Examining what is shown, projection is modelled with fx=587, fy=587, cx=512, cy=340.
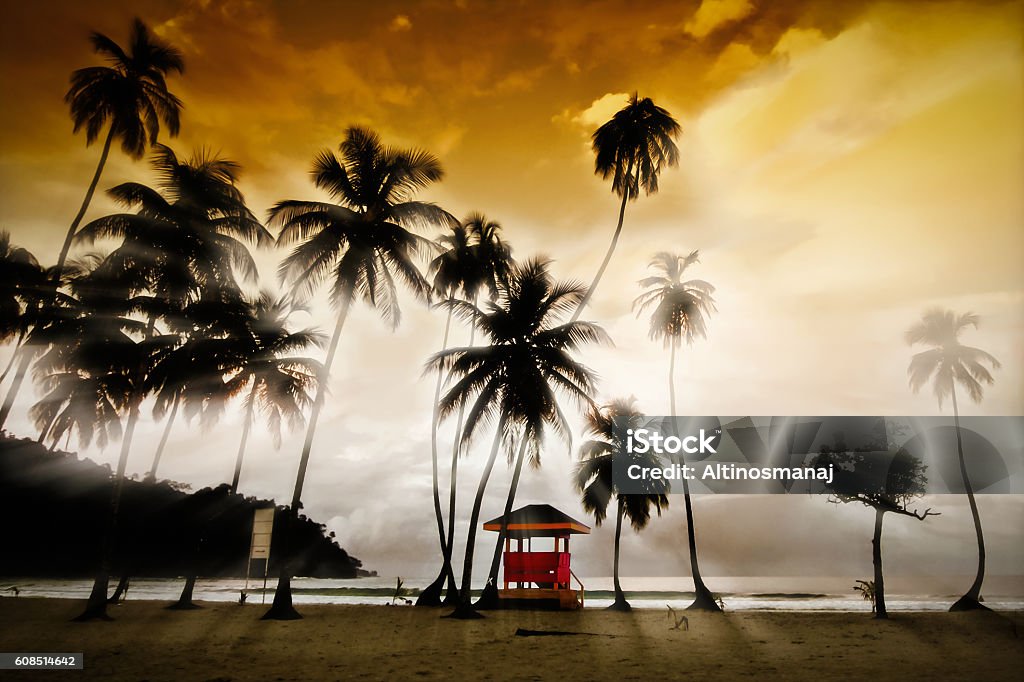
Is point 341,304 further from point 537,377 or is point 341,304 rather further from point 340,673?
point 340,673

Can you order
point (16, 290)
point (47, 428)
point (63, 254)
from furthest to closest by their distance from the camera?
point (47, 428)
point (16, 290)
point (63, 254)

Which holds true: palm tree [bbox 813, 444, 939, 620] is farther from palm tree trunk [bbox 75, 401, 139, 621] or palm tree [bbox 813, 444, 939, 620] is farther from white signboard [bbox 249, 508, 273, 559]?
palm tree trunk [bbox 75, 401, 139, 621]

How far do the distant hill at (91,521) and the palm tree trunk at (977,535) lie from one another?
1139 inches

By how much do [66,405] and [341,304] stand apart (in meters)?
12.9

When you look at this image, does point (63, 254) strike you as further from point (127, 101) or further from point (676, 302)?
point (676, 302)

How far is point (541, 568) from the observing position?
19.9 m

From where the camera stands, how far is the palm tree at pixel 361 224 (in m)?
16.8

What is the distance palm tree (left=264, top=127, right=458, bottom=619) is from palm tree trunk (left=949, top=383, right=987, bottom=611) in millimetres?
21887

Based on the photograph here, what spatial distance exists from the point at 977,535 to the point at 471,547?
21587mm

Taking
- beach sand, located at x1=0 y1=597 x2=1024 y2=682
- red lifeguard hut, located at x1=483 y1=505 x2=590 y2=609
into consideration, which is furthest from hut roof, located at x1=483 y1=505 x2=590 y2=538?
beach sand, located at x1=0 y1=597 x2=1024 y2=682

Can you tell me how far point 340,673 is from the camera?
841 centimetres

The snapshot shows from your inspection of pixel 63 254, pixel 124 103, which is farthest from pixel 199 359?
pixel 124 103

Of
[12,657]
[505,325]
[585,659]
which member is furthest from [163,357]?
[585,659]

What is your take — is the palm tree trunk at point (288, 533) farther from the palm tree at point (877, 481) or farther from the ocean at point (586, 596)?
the palm tree at point (877, 481)
